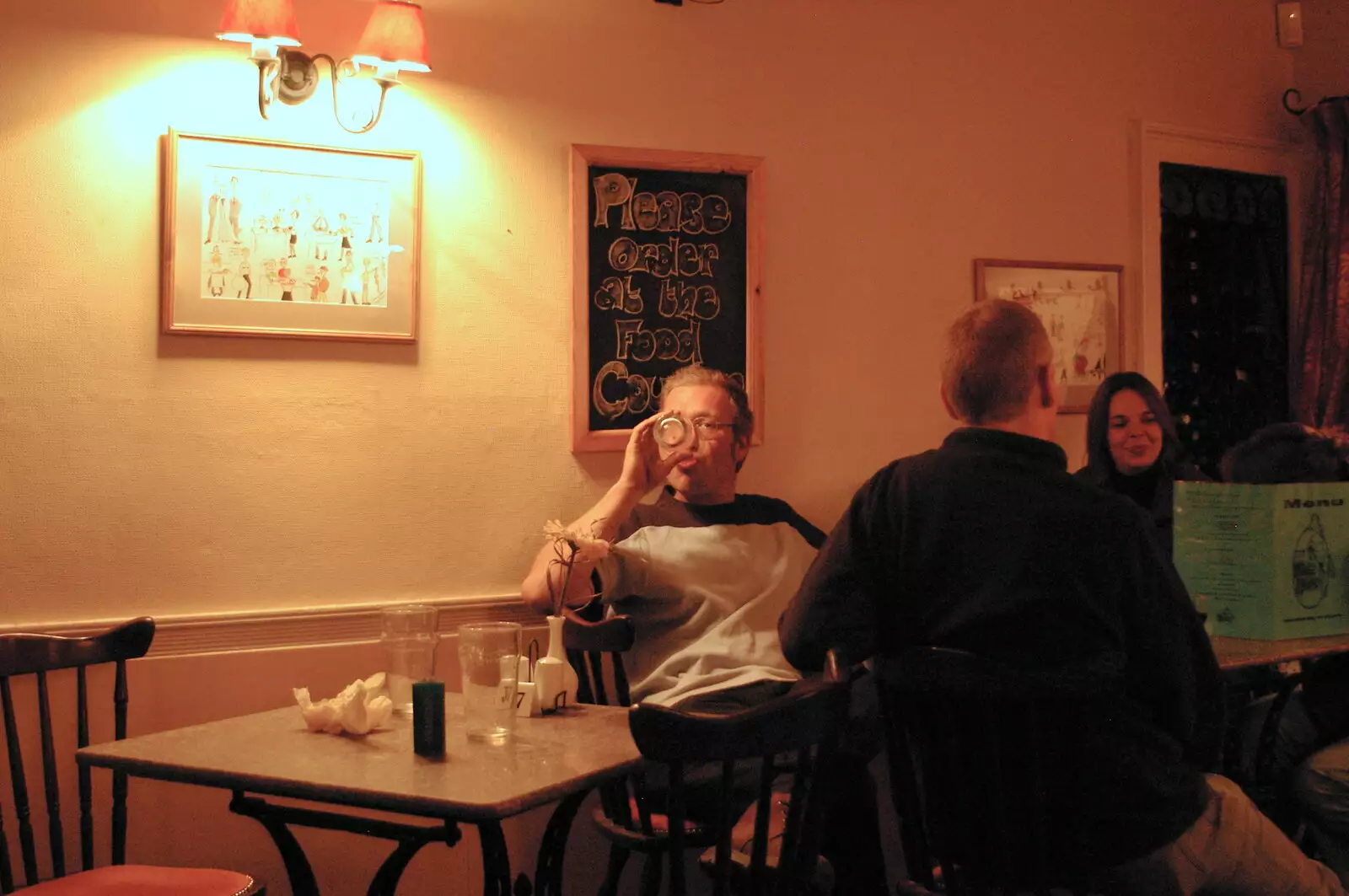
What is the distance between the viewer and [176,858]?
103 inches

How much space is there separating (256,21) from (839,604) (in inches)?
66.4

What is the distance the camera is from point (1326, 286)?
399cm

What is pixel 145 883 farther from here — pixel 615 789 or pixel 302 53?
pixel 302 53

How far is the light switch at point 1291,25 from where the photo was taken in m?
3.99

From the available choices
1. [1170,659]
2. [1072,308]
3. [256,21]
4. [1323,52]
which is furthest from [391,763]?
[1323,52]

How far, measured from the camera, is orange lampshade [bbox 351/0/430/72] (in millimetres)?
2609

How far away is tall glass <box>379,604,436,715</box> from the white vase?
0.62 feet

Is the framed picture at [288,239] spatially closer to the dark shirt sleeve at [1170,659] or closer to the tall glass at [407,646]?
the tall glass at [407,646]

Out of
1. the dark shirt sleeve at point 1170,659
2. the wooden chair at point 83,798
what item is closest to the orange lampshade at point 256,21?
the wooden chair at point 83,798

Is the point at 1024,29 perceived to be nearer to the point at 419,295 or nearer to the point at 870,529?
the point at 419,295

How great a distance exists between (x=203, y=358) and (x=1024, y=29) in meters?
2.49

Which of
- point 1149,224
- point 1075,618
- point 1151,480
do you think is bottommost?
point 1075,618

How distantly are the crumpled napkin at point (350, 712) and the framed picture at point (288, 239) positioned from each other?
104cm

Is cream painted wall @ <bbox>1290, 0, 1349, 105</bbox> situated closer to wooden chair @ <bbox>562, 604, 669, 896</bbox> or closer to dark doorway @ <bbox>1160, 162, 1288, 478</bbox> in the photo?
dark doorway @ <bbox>1160, 162, 1288, 478</bbox>
